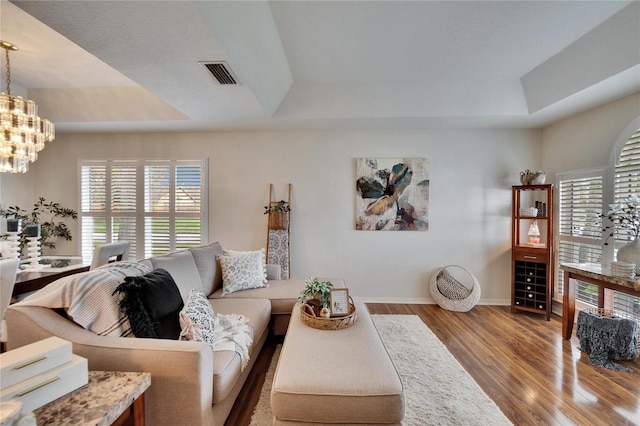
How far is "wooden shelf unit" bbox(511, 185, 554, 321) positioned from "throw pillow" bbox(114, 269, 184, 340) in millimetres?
3980

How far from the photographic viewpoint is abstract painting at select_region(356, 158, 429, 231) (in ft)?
12.7

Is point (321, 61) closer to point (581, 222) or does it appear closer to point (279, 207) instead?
point (279, 207)

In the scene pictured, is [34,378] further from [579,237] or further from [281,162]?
[579,237]

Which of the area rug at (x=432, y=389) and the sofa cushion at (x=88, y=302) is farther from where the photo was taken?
the area rug at (x=432, y=389)

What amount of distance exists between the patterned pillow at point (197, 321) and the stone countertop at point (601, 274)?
3351mm

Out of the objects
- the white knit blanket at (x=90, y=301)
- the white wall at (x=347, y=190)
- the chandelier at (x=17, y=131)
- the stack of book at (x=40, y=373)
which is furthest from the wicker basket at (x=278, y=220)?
the stack of book at (x=40, y=373)

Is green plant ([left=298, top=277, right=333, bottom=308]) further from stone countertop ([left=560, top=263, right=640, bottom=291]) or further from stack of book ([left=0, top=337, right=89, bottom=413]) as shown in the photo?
stone countertop ([left=560, top=263, right=640, bottom=291])

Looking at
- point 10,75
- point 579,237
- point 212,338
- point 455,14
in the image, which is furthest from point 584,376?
point 10,75

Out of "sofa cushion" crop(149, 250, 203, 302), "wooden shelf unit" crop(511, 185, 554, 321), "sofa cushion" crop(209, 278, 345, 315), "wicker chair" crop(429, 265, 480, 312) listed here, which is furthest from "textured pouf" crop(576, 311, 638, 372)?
"sofa cushion" crop(149, 250, 203, 302)

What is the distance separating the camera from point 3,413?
78 cm

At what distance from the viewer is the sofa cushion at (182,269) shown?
2066 millimetres

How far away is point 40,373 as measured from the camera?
0.99 m

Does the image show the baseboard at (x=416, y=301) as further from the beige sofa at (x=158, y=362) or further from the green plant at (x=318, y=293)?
the beige sofa at (x=158, y=362)

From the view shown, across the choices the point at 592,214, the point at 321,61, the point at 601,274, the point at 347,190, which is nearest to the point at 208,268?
the point at 347,190
